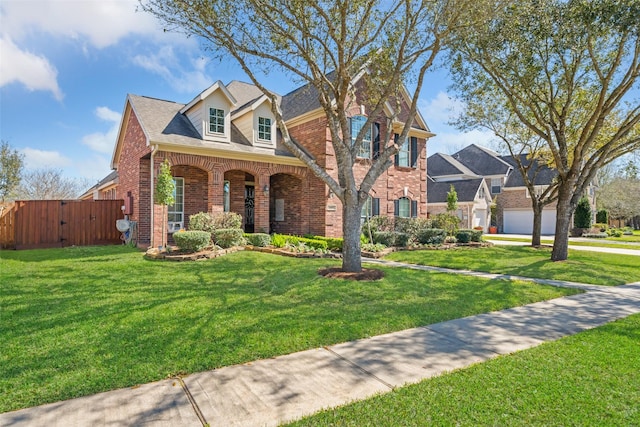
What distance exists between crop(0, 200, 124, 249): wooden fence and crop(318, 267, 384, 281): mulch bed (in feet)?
36.9

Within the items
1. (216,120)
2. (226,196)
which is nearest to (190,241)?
(226,196)

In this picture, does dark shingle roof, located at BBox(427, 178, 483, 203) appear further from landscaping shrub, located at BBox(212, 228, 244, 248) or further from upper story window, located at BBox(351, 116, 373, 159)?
landscaping shrub, located at BBox(212, 228, 244, 248)

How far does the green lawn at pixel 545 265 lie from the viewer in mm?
9698

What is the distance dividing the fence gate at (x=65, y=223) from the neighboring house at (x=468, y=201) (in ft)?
83.7

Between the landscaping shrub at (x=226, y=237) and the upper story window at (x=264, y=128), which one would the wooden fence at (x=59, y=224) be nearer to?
the landscaping shrub at (x=226, y=237)

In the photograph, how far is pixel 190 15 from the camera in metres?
8.57

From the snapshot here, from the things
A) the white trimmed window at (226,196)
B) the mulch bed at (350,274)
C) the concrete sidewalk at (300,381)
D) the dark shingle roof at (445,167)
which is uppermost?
the dark shingle roof at (445,167)

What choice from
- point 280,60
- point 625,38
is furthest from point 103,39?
point 625,38

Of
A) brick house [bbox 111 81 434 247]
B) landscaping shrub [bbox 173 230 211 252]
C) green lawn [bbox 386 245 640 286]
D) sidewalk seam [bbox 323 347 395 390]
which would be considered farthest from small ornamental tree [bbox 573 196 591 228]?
sidewalk seam [bbox 323 347 395 390]

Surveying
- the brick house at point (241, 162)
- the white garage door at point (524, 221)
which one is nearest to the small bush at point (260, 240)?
the brick house at point (241, 162)

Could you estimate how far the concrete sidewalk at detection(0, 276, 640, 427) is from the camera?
2.78m

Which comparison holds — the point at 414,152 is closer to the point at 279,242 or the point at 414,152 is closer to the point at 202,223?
the point at 279,242

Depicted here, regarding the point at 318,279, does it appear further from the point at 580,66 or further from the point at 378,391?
the point at 580,66

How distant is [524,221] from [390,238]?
2511cm
